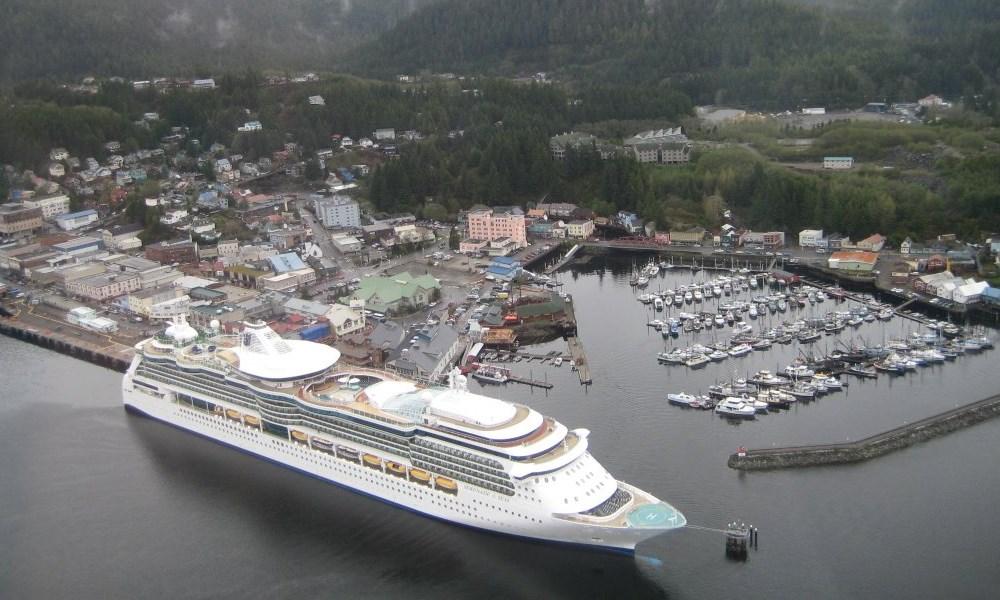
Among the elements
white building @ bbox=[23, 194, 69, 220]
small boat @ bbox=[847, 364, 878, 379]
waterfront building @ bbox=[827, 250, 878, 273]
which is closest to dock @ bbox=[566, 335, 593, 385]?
small boat @ bbox=[847, 364, 878, 379]

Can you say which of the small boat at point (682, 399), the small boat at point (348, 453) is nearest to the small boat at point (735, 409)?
the small boat at point (682, 399)

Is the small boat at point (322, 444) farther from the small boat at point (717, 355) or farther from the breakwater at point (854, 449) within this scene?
the small boat at point (717, 355)

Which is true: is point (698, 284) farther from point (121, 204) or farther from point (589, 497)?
point (121, 204)

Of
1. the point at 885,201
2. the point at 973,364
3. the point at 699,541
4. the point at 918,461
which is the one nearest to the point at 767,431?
the point at 918,461

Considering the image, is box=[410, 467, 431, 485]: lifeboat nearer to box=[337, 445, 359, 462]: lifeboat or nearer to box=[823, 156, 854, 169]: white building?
box=[337, 445, 359, 462]: lifeboat

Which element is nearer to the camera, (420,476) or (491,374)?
(420,476)

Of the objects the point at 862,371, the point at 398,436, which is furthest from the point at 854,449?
the point at 398,436

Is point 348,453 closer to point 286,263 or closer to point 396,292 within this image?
point 396,292
